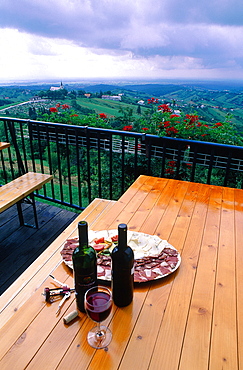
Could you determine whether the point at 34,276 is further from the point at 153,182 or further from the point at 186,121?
the point at 186,121

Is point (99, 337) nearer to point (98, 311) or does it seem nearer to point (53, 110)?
point (98, 311)

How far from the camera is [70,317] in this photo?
851mm

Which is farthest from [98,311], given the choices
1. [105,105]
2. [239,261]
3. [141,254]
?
[105,105]

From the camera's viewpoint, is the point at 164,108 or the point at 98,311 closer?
the point at 98,311

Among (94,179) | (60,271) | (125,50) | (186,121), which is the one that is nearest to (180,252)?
(60,271)

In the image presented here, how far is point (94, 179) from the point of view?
4.21m

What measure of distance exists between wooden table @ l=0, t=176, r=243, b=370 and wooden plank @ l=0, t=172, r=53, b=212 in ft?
3.94

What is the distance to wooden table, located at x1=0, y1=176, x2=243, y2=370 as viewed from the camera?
2.42ft

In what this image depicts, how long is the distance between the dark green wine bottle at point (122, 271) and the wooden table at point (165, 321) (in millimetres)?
48

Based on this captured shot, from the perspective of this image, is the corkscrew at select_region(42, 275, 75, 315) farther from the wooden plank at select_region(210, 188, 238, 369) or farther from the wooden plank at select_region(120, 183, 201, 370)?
the wooden plank at select_region(210, 188, 238, 369)

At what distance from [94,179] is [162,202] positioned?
255 cm

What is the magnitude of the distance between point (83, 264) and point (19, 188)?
7.29ft

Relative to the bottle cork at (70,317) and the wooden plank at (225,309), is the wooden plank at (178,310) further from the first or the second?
the bottle cork at (70,317)

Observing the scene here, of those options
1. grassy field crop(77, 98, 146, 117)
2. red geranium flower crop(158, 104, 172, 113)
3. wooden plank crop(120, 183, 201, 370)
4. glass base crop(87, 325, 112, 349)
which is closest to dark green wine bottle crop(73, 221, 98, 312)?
glass base crop(87, 325, 112, 349)
